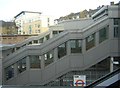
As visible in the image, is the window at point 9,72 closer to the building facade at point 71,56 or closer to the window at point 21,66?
the building facade at point 71,56

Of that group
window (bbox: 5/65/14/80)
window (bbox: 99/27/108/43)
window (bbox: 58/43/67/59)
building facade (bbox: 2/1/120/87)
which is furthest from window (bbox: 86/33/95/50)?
window (bbox: 5/65/14/80)

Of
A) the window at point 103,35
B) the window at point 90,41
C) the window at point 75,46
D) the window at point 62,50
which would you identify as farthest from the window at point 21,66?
the window at point 103,35

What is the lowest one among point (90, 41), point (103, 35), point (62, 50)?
point (62, 50)

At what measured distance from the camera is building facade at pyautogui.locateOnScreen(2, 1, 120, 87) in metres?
9.80

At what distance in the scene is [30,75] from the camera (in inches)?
397

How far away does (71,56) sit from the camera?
9.92 meters

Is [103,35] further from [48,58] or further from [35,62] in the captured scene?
[35,62]

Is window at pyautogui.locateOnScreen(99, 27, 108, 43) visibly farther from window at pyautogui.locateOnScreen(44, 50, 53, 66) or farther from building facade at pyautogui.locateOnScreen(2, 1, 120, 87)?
window at pyautogui.locateOnScreen(44, 50, 53, 66)

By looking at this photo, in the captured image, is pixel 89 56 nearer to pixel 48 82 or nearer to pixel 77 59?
pixel 77 59

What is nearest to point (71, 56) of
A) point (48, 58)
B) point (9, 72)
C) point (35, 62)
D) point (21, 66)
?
point (48, 58)

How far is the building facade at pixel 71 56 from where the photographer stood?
980 centimetres

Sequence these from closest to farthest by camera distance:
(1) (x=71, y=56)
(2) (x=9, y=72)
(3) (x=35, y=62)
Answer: (1) (x=71, y=56) < (3) (x=35, y=62) < (2) (x=9, y=72)

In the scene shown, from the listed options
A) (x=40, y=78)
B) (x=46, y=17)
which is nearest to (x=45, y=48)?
(x=40, y=78)

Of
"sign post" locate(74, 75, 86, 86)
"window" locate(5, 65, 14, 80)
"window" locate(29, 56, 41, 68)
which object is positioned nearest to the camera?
"sign post" locate(74, 75, 86, 86)
